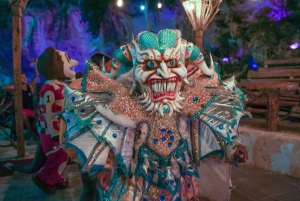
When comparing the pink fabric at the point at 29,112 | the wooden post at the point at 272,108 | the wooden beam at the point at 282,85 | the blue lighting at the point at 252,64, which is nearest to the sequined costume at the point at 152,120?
the wooden post at the point at 272,108

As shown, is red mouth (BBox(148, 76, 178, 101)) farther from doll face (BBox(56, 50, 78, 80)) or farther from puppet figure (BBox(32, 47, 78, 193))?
doll face (BBox(56, 50, 78, 80))

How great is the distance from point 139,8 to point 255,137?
13.7m

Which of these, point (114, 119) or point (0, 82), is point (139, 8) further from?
point (114, 119)

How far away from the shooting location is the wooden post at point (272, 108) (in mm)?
4531

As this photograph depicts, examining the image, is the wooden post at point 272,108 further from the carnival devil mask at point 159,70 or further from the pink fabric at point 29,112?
the pink fabric at point 29,112

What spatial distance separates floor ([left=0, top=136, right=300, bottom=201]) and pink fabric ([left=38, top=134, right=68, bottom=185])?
19cm

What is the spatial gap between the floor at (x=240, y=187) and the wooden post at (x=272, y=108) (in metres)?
0.75

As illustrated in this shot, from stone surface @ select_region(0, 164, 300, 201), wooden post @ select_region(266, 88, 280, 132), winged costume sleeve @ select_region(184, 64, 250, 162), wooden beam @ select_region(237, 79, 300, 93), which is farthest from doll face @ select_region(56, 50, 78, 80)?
wooden beam @ select_region(237, 79, 300, 93)

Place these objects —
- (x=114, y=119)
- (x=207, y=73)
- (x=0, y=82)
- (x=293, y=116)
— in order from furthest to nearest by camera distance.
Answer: (x=0, y=82) < (x=293, y=116) < (x=207, y=73) < (x=114, y=119)

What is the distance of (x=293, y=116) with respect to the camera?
555 centimetres

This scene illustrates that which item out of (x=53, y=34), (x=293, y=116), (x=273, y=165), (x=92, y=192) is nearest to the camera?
(x=92, y=192)

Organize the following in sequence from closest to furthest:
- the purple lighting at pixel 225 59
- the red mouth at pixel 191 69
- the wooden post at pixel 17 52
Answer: the red mouth at pixel 191 69 < the wooden post at pixel 17 52 < the purple lighting at pixel 225 59

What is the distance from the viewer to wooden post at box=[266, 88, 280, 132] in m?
4.53

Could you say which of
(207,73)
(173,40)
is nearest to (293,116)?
(207,73)
